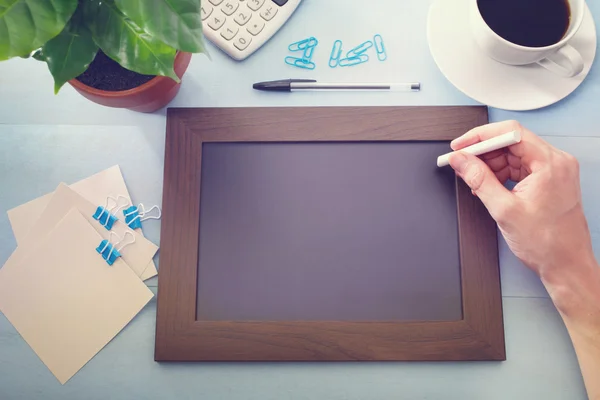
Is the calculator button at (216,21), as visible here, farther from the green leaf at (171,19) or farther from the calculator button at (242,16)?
the green leaf at (171,19)

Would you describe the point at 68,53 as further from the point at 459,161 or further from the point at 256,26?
the point at 459,161

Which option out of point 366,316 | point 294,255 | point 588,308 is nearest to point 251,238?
point 294,255

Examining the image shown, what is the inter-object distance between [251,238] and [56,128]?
0.96 feet

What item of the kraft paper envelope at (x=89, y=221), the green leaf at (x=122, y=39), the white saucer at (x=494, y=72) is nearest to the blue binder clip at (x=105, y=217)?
the kraft paper envelope at (x=89, y=221)

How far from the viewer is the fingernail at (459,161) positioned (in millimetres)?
510

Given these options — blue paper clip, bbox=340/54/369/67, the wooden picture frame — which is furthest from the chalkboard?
blue paper clip, bbox=340/54/369/67

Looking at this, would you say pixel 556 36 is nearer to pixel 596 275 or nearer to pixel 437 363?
pixel 596 275

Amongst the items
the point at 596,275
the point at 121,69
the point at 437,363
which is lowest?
the point at 437,363

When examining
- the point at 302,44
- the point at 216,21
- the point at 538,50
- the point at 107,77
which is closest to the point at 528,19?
the point at 538,50

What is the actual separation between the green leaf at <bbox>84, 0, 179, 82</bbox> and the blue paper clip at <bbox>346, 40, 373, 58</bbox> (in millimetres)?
273

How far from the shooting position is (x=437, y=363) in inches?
21.1

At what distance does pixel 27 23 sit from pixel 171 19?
0.34ft

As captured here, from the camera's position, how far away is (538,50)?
498 mm

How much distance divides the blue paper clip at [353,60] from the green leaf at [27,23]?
0.34 meters
